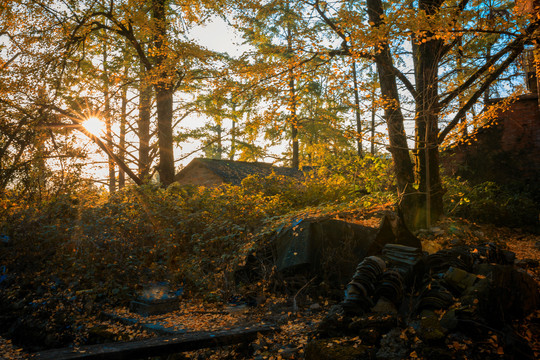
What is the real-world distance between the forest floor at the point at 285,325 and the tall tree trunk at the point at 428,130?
93 cm

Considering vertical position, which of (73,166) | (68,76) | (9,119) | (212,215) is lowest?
(212,215)

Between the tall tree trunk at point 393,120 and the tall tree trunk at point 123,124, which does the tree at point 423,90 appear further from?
the tall tree trunk at point 123,124

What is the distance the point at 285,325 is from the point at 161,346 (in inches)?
54.5

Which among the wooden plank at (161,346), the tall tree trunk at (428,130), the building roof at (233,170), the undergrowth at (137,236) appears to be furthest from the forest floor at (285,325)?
the building roof at (233,170)

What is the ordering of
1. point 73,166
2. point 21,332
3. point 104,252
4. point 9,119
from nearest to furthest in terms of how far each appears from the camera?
1. point 21,332
2. point 104,252
3. point 9,119
4. point 73,166

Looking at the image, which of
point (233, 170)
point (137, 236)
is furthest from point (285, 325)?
point (233, 170)

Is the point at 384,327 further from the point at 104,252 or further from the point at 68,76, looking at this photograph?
the point at 68,76

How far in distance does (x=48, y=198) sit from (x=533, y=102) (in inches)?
594

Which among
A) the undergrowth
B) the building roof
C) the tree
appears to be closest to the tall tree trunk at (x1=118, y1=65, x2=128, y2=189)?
the undergrowth

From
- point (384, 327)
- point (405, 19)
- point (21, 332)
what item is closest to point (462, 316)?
point (384, 327)

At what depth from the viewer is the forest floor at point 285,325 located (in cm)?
297

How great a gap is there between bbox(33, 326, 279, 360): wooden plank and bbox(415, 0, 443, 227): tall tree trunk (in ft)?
15.4

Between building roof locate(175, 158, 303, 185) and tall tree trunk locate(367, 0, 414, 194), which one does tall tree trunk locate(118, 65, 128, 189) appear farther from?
tall tree trunk locate(367, 0, 414, 194)

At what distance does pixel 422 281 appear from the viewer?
164 inches
